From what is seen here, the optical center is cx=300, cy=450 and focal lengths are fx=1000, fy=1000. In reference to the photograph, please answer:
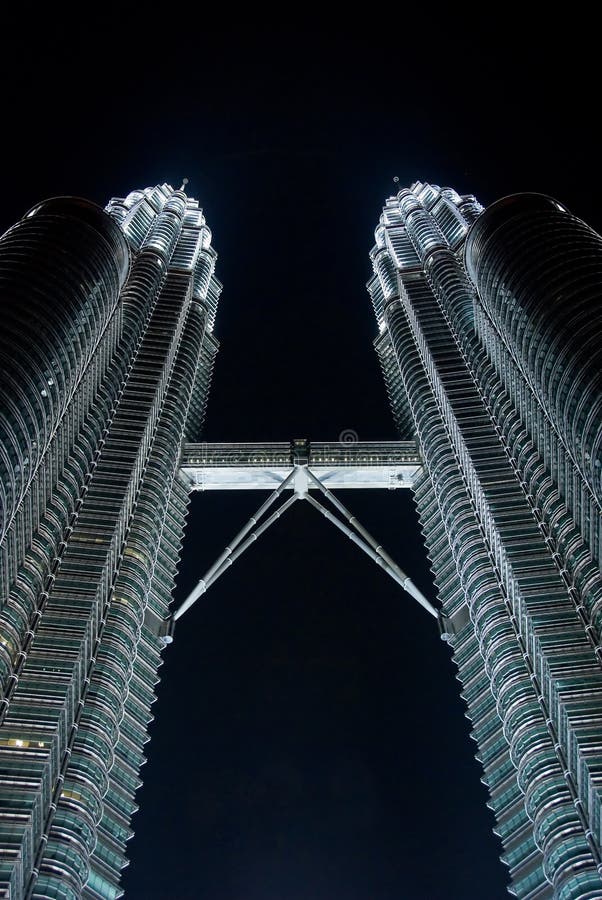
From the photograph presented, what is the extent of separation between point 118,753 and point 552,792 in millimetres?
38307

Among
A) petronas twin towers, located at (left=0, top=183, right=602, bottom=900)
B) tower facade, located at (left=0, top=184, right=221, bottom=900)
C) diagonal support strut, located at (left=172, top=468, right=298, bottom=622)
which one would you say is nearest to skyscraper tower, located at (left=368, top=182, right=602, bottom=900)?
petronas twin towers, located at (left=0, top=183, right=602, bottom=900)

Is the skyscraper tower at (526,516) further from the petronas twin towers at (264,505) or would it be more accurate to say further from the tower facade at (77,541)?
the tower facade at (77,541)

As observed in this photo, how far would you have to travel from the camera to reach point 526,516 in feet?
330

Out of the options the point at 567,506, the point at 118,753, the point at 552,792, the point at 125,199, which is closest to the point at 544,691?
the point at 552,792

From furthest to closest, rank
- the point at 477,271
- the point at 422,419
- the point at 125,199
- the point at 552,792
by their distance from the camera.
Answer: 1. the point at 125,199
2. the point at 422,419
3. the point at 477,271
4. the point at 552,792

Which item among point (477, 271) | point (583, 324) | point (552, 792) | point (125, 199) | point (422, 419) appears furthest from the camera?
point (125, 199)

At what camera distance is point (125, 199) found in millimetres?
171500

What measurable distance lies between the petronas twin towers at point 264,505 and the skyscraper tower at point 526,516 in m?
0.25

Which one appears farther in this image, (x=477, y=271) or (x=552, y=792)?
(x=477, y=271)

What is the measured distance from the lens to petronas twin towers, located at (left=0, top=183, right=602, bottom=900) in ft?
254

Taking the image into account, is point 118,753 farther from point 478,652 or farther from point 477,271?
point 477,271

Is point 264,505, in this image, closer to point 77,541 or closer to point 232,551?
point 232,551

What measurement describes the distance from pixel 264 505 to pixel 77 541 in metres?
32.4

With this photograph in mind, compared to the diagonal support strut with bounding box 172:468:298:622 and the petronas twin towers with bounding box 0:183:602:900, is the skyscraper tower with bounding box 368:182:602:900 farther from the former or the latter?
the diagonal support strut with bounding box 172:468:298:622
